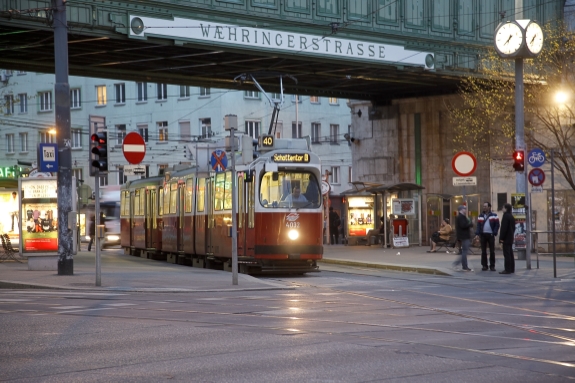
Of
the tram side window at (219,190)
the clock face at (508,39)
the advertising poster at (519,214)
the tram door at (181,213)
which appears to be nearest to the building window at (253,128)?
the tram door at (181,213)

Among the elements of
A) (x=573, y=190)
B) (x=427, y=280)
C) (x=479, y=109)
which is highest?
(x=479, y=109)

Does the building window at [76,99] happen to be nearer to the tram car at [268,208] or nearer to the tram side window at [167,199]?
the tram side window at [167,199]

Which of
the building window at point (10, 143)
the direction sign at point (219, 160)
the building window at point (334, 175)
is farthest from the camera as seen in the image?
the building window at point (10, 143)

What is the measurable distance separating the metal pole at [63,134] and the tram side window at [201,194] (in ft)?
22.5

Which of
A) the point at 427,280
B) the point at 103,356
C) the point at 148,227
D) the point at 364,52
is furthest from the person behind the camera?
the point at 148,227

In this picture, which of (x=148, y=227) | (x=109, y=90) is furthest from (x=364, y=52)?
(x=109, y=90)

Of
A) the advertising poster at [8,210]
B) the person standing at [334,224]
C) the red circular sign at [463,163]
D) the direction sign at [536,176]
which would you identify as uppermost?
the red circular sign at [463,163]

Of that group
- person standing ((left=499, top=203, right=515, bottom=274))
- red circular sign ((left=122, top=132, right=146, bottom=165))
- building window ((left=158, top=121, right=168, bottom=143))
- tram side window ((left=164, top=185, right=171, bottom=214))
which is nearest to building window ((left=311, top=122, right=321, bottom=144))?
building window ((left=158, top=121, right=168, bottom=143))

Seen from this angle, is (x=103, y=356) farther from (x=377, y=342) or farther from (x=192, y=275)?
(x=192, y=275)

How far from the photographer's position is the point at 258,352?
1148 centimetres

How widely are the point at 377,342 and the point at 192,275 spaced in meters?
14.7


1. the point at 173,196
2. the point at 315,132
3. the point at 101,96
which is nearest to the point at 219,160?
the point at 173,196

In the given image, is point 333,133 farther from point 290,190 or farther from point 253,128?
point 290,190

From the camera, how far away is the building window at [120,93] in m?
75.7
